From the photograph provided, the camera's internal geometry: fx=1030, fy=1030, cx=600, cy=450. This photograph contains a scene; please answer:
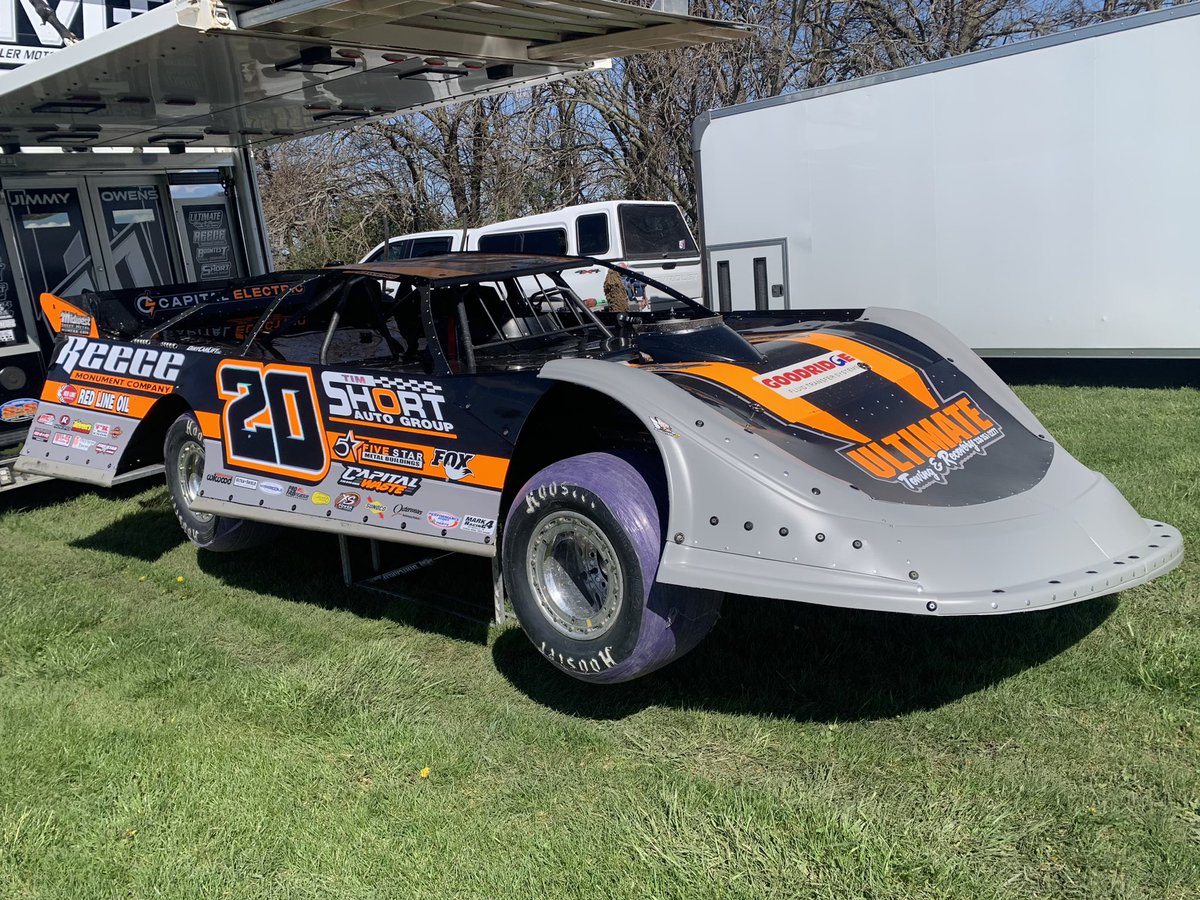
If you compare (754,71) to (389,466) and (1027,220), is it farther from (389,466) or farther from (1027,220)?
(389,466)

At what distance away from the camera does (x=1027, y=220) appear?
9.18 m

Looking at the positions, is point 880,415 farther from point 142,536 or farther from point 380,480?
point 142,536

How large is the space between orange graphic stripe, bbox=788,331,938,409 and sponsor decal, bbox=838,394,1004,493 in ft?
0.39

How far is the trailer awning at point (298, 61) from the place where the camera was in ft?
16.4

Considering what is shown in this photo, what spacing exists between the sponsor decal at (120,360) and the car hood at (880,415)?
2.81m

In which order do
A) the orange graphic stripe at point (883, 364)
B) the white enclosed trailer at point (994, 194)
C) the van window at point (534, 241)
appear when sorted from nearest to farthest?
the orange graphic stripe at point (883, 364)
the white enclosed trailer at point (994, 194)
the van window at point (534, 241)

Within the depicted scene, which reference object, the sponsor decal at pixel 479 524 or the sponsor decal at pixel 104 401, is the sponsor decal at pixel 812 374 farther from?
the sponsor decal at pixel 104 401

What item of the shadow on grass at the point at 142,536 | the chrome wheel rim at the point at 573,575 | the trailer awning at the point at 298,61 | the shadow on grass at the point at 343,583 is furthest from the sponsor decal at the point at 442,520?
the shadow on grass at the point at 142,536

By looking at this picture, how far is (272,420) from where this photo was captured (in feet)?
16.0

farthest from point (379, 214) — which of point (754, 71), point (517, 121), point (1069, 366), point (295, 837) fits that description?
point (295, 837)

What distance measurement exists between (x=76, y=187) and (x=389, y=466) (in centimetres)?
539

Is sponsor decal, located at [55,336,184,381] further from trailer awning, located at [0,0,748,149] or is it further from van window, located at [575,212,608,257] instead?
van window, located at [575,212,608,257]

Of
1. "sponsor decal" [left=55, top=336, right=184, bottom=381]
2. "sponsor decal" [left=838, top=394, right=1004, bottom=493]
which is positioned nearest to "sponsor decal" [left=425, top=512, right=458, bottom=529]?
"sponsor decal" [left=838, top=394, right=1004, bottom=493]

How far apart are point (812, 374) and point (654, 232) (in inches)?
387
